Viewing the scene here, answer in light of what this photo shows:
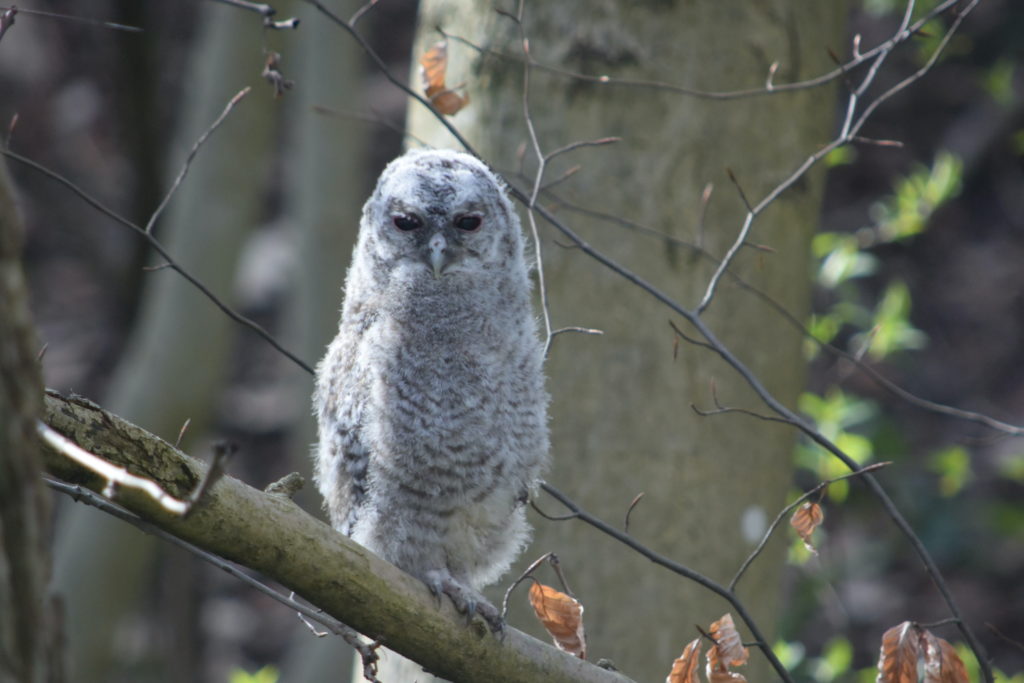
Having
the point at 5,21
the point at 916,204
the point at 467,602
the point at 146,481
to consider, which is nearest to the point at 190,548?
the point at 146,481

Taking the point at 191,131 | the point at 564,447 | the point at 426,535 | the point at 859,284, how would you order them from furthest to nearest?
the point at 859,284 < the point at 191,131 < the point at 564,447 < the point at 426,535

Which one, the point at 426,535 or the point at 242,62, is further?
the point at 242,62

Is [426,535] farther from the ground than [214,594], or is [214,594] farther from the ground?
[426,535]

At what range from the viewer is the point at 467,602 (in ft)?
7.23

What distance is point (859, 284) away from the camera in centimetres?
804

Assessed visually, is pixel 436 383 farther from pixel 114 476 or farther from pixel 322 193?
pixel 322 193

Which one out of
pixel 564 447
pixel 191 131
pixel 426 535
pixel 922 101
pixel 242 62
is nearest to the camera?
pixel 426 535

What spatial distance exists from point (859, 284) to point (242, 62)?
184 inches

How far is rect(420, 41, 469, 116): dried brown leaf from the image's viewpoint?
2.67 meters

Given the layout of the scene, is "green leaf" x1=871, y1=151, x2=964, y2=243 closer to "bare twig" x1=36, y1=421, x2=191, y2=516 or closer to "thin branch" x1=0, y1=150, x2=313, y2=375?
"thin branch" x1=0, y1=150, x2=313, y2=375

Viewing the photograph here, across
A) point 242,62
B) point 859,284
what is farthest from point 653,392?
point 859,284

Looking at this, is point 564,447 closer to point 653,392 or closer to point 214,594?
point 653,392

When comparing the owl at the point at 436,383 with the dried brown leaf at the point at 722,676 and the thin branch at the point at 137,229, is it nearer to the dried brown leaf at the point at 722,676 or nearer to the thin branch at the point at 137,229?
the thin branch at the point at 137,229

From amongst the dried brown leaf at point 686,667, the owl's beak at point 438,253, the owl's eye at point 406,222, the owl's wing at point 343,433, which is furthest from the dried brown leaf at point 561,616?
the owl's eye at point 406,222
